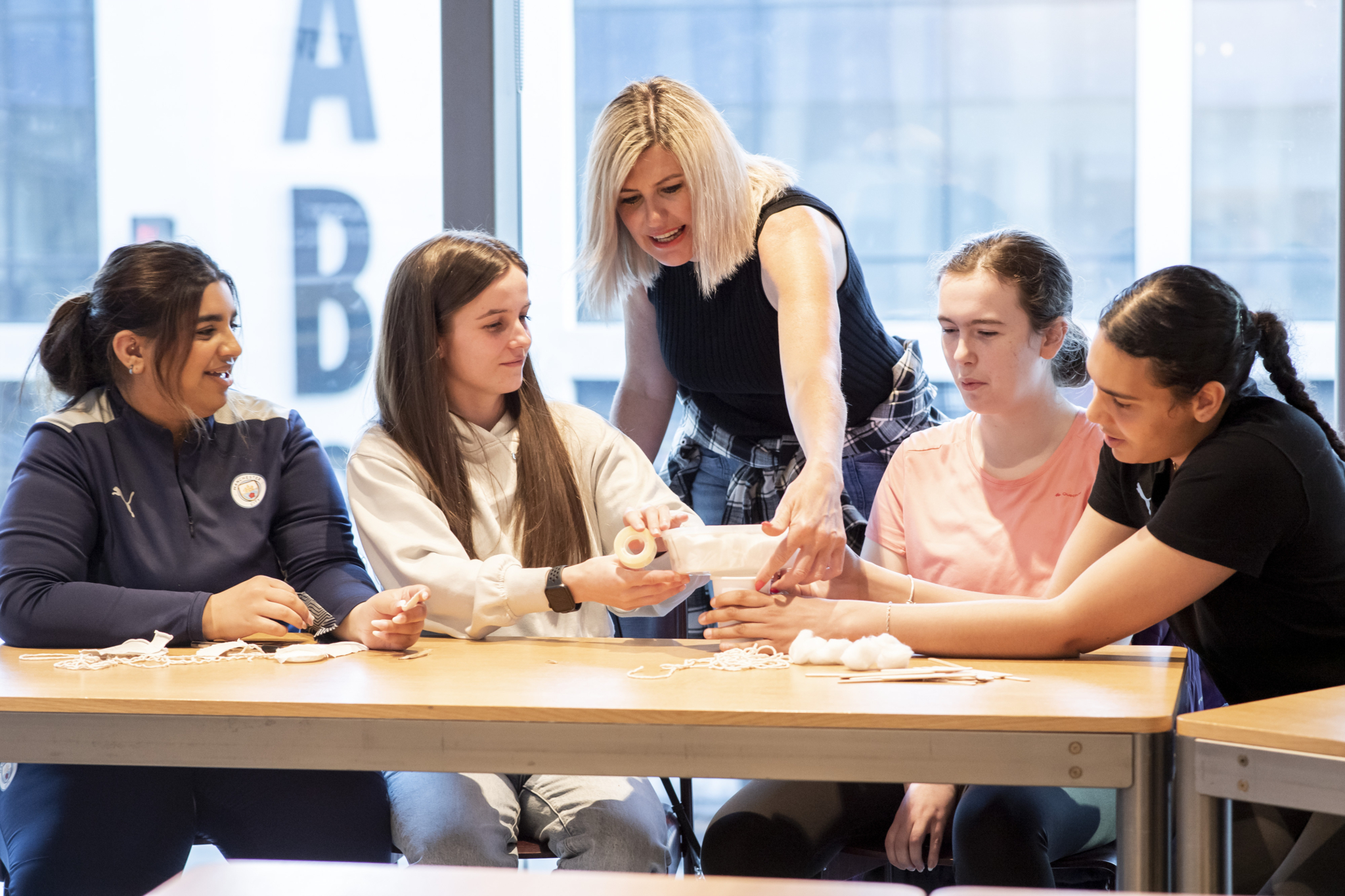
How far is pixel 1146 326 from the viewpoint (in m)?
1.69

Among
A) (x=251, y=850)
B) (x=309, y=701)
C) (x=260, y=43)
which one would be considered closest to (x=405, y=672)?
(x=309, y=701)

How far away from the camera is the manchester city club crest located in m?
2.17

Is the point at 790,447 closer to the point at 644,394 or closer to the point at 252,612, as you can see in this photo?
the point at 644,394

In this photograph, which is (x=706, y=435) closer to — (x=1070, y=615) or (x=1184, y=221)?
(x=1070, y=615)

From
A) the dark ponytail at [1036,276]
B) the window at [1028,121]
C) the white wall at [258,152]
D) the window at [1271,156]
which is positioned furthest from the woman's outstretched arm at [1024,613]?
the white wall at [258,152]

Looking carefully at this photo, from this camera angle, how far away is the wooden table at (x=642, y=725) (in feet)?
4.49

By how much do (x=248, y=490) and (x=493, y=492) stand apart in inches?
18.4

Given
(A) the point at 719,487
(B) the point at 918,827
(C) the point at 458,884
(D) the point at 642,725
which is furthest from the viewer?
(A) the point at 719,487

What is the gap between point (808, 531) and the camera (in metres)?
1.86

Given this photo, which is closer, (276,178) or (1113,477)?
(1113,477)

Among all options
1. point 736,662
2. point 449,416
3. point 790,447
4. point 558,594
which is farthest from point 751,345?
point 736,662

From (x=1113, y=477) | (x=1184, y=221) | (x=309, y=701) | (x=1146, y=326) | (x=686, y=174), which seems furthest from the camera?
(x=1184, y=221)

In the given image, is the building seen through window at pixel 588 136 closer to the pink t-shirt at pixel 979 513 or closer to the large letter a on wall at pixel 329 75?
the large letter a on wall at pixel 329 75

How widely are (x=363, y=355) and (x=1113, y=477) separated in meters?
2.34
